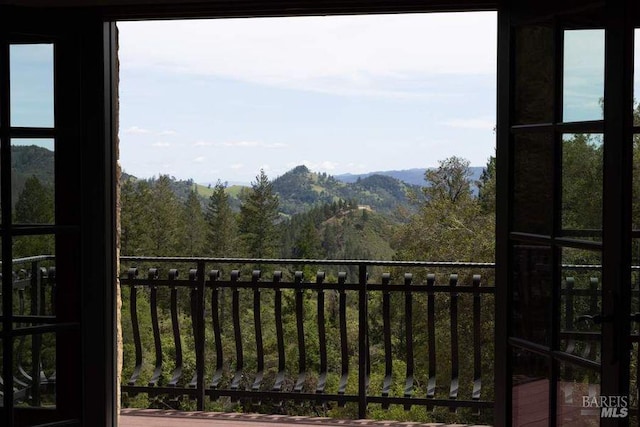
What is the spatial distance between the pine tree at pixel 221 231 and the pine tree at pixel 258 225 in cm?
22

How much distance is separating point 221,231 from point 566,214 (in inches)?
575

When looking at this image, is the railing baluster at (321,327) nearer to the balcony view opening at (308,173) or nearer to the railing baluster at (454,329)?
the railing baluster at (454,329)

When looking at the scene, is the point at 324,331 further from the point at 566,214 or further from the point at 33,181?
the point at 566,214

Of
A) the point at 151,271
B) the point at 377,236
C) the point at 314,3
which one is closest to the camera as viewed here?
the point at 314,3

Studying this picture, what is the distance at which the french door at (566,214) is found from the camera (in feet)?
8.05

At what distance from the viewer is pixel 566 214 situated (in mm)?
2723

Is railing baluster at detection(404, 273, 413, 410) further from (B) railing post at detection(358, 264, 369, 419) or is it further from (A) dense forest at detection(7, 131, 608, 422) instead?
(A) dense forest at detection(7, 131, 608, 422)

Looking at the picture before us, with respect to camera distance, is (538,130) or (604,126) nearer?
(604,126)

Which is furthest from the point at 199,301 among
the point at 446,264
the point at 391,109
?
the point at 391,109

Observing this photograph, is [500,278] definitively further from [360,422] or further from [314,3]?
[360,422]

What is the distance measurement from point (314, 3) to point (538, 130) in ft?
3.46

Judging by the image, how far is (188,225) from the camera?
17.2 m

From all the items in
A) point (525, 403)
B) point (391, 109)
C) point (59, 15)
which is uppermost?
point (391, 109)

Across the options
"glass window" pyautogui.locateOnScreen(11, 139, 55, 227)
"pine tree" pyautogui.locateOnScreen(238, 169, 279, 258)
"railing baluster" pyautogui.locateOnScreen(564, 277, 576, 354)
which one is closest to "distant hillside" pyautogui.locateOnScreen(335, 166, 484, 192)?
"pine tree" pyautogui.locateOnScreen(238, 169, 279, 258)
